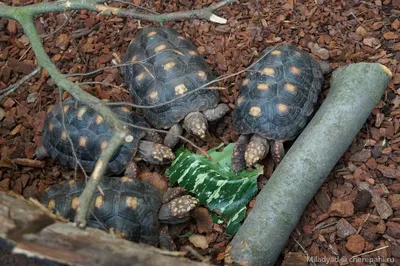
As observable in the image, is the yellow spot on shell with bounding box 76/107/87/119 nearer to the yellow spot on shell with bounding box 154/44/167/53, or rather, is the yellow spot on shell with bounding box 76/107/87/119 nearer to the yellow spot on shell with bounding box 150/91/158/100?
the yellow spot on shell with bounding box 150/91/158/100

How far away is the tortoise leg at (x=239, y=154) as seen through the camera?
3.67 metres

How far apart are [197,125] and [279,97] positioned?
0.71 metres

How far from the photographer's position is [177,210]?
135 inches

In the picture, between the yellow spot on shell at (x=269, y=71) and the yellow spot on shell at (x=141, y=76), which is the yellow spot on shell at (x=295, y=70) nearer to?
the yellow spot on shell at (x=269, y=71)

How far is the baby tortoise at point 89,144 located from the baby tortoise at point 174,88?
0.18m

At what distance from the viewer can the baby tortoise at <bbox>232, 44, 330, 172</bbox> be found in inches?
143

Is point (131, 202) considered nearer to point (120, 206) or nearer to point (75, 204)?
point (120, 206)

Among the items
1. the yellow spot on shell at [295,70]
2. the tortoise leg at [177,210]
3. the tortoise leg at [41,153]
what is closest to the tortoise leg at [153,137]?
the tortoise leg at [177,210]

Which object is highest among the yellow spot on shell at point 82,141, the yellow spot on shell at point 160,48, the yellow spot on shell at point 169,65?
the yellow spot on shell at point 160,48

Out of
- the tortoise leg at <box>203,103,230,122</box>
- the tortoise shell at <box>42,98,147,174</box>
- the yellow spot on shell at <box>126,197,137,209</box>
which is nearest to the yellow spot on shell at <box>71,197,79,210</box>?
the yellow spot on shell at <box>126,197,137,209</box>

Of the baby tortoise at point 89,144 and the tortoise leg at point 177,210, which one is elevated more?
the baby tortoise at point 89,144

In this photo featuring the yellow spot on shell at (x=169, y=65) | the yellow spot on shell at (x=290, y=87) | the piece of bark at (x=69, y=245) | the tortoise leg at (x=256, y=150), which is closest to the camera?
the piece of bark at (x=69, y=245)

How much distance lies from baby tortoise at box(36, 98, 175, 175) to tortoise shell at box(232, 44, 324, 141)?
0.74 meters

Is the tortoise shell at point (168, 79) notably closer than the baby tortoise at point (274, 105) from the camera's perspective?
No
